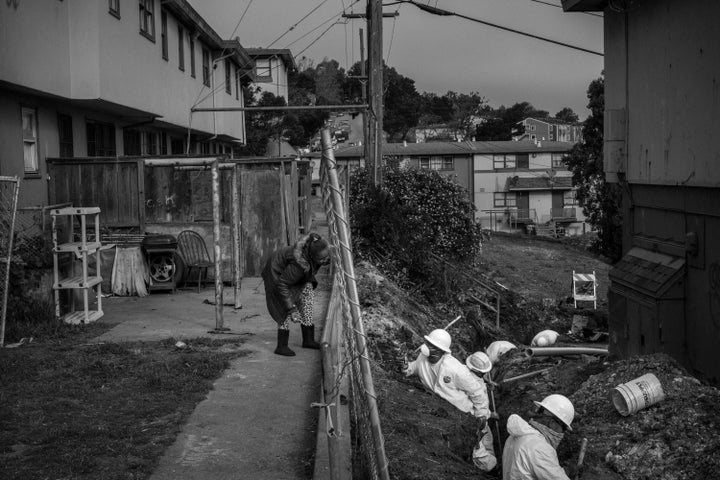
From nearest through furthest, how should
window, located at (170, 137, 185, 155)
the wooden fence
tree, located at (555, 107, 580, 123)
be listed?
the wooden fence
window, located at (170, 137, 185, 155)
tree, located at (555, 107, 580, 123)

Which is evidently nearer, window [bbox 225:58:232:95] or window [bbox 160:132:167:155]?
window [bbox 160:132:167:155]

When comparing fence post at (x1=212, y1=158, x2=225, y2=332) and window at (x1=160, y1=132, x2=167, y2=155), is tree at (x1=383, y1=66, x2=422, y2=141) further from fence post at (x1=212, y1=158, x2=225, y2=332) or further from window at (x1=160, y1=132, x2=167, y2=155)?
fence post at (x1=212, y1=158, x2=225, y2=332)

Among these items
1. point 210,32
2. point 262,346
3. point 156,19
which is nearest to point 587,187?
point 210,32

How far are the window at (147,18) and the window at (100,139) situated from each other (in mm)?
2223

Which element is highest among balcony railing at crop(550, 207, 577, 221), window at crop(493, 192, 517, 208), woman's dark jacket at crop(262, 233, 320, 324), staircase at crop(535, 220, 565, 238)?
woman's dark jacket at crop(262, 233, 320, 324)

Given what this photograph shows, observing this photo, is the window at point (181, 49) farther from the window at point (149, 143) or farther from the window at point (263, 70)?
the window at point (263, 70)

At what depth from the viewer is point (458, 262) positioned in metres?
20.9

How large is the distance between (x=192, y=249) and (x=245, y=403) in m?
8.25

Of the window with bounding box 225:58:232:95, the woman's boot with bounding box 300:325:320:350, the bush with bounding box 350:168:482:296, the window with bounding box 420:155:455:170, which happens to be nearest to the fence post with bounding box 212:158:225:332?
the woman's boot with bounding box 300:325:320:350

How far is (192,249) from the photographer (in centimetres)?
1591

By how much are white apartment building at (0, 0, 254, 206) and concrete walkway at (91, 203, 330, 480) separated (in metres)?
3.58

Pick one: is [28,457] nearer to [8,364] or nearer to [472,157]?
[8,364]

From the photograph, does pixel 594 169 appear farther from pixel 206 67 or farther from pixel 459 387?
pixel 459 387

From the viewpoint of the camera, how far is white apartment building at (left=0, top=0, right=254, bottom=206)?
13.5 metres
